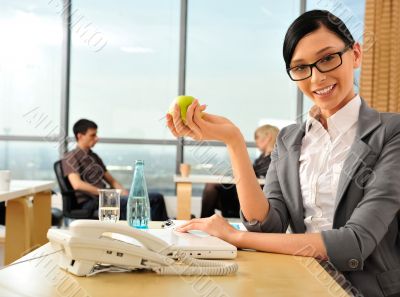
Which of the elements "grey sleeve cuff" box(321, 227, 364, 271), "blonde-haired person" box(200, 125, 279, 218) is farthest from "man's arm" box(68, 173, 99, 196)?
"grey sleeve cuff" box(321, 227, 364, 271)

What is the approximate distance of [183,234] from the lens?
1464mm

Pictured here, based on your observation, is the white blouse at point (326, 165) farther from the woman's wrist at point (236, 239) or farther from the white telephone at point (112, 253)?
the white telephone at point (112, 253)

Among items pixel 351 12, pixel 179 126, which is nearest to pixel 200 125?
pixel 179 126

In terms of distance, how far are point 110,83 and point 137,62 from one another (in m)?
0.39

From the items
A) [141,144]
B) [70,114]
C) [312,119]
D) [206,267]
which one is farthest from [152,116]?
[206,267]

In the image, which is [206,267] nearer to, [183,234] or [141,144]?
[183,234]

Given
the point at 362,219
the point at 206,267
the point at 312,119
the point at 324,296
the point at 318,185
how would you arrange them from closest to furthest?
the point at 324,296, the point at 206,267, the point at 362,219, the point at 318,185, the point at 312,119

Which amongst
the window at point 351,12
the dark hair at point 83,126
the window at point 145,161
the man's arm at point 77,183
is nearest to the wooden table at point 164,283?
the man's arm at point 77,183

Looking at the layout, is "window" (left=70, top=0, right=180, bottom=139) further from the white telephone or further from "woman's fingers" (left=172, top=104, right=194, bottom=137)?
the white telephone

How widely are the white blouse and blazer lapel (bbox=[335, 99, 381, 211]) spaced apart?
0.03 metres

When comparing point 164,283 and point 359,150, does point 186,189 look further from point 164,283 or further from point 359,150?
point 164,283

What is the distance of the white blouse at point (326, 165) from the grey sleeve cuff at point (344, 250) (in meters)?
0.18

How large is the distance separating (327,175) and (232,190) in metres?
4.07

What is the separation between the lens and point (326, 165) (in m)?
1.60
